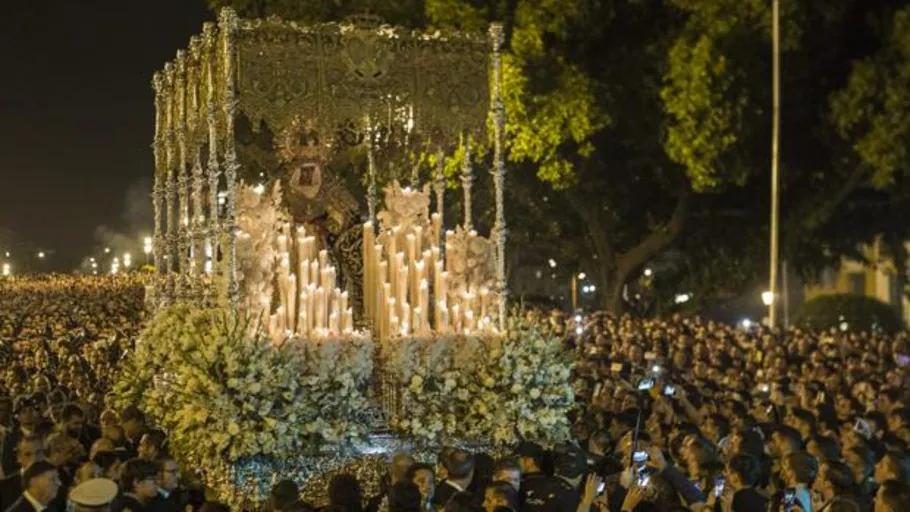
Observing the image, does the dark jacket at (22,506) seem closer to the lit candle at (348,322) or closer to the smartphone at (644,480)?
the smartphone at (644,480)

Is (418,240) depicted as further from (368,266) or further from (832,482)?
(832,482)

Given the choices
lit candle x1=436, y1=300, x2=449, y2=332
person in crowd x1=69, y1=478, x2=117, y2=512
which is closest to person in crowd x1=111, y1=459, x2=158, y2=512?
person in crowd x1=69, y1=478, x2=117, y2=512

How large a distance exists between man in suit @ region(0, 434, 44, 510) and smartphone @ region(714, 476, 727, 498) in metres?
4.61

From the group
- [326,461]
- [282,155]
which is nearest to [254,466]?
[326,461]

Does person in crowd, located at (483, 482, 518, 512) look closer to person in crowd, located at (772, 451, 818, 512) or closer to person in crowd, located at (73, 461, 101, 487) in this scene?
person in crowd, located at (772, 451, 818, 512)

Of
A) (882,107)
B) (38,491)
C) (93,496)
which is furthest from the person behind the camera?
(882,107)

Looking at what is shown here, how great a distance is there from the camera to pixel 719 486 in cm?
934

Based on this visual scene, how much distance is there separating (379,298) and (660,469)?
17.8ft

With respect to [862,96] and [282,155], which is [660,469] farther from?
[862,96]

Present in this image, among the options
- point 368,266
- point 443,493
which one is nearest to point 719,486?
point 443,493

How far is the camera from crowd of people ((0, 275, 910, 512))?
26.6 feet

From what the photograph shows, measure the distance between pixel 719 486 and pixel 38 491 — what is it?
4.66 metres

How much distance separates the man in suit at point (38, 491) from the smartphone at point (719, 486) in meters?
4.51

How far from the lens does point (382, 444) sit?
38.8 ft
